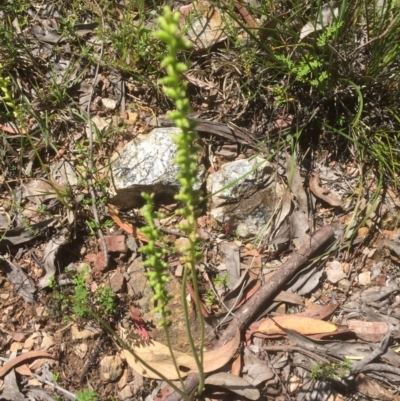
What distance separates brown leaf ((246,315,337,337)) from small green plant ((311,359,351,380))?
0.22m

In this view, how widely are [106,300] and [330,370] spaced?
4.89 ft

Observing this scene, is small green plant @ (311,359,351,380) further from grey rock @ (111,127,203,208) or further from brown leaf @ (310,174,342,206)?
grey rock @ (111,127,203,208)

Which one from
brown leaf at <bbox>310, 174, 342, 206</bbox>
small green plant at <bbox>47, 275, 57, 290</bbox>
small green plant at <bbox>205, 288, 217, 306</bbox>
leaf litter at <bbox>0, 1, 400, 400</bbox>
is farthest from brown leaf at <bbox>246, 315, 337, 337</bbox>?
small green plant at <bbox>47, 275, 57, 290</bbox>

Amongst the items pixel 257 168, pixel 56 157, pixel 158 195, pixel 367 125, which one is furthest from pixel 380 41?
pixel 56 157

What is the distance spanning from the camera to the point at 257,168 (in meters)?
3.43

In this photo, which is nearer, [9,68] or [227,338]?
[227,338]

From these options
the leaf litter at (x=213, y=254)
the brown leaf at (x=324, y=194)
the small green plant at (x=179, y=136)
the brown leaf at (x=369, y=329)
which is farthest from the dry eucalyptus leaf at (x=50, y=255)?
the brown leaf at (x=369, y=329)

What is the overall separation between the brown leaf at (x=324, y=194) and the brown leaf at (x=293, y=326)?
0.87 meters

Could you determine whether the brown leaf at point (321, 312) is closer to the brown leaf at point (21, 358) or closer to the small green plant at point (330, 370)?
the small green plant at point (330, 370)

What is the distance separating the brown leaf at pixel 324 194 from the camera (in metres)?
3.47

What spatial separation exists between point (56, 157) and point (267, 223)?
1693mm

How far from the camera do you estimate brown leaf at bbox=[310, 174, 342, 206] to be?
3.47m

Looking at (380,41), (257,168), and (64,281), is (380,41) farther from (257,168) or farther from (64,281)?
(64,281)

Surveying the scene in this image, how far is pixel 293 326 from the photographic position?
10.3 ft
